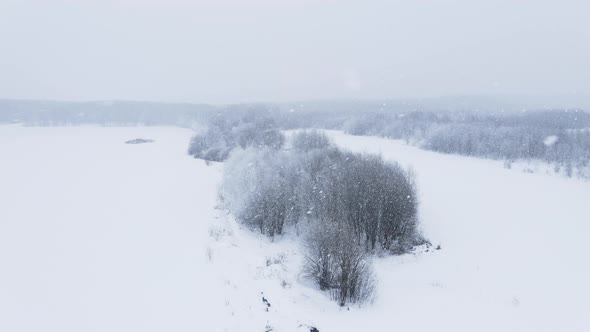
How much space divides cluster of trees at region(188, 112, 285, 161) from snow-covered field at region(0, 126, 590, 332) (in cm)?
2773

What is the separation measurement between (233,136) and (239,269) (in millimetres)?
59977

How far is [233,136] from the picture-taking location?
263ft

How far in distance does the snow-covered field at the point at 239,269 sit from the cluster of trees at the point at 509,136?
110 ft

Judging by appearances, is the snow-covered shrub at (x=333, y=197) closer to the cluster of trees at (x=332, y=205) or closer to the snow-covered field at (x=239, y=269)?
the cluster of trees at (x=332, y=205)

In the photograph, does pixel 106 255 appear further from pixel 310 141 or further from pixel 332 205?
pixel 310 141

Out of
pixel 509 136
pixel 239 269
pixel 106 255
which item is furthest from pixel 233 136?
pixel 509 136

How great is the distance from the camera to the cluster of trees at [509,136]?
75188 millimetres

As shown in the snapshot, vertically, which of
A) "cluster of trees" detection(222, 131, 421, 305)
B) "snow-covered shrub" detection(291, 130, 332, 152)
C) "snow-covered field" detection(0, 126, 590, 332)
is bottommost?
"snow-covered field" detection(0, 126, 590, 332)

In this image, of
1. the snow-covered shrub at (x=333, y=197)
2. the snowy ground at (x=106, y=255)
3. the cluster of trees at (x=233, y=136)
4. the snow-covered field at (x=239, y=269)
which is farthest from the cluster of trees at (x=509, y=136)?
the snowy ground at (x=106, y=255)

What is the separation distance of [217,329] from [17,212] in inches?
1135

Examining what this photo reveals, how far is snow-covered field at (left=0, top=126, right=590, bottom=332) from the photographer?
56.4 feet

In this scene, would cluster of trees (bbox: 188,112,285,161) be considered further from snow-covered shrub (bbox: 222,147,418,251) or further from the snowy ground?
snow-covered shrub (bbox: 222,147,418,251)

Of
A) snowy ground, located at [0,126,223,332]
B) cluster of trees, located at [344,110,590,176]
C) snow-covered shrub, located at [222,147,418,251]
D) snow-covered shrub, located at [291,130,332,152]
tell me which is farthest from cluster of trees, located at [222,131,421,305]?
cluster of trees, located at [344,110,590,176]

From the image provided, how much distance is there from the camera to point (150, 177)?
5484 centimetres
